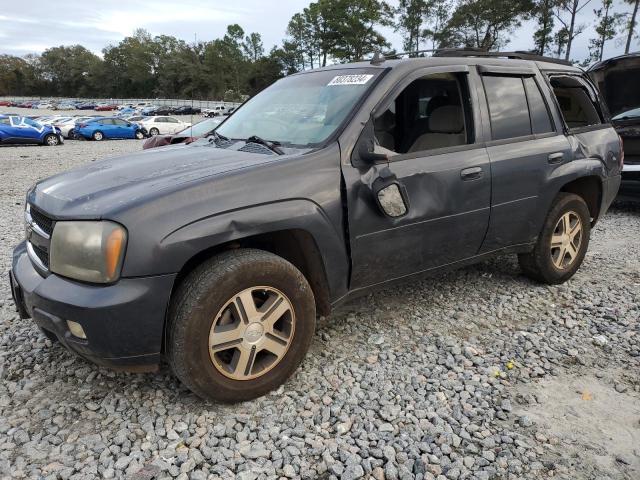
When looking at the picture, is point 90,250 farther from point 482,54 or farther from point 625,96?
point 625,96

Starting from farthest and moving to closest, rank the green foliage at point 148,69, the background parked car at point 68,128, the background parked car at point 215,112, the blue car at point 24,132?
the green foliage at point 148,69
the background parked car at point 215,112
the background parked car at point 68,128
the blue car at point 24,132

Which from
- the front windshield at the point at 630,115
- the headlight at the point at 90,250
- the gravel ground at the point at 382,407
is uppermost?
the front windshield at the point at 630,115

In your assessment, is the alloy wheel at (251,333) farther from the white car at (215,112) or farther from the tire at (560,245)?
the white car at (215,112)

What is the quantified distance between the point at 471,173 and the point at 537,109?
3.41 feet

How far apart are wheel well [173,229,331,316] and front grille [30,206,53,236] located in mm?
842

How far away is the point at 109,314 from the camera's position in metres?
2.24

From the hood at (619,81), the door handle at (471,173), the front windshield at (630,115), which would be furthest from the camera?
the hood at (619,81)

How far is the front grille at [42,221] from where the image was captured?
8.25 feet

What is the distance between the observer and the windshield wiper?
9.72 ft

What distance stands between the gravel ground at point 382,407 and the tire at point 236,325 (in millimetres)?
178

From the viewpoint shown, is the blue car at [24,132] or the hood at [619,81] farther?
the blue car at [24,132]

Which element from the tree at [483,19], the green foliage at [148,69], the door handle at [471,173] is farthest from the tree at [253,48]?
the door handle at [471,173]

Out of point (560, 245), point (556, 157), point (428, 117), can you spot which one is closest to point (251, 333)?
point (428, 117)

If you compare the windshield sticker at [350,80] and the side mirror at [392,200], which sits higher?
the windshield sticker at [350,80]
